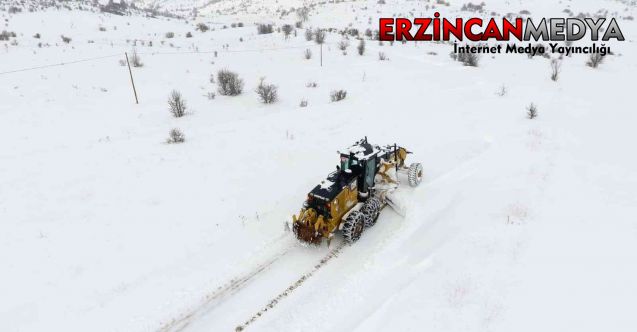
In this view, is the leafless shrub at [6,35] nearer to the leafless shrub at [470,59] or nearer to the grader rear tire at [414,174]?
the grader rear tire at [414,174]

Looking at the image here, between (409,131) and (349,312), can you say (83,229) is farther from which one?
(409,131)

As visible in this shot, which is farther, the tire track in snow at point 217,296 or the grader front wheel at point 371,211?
the grader front wheel at point 371,211

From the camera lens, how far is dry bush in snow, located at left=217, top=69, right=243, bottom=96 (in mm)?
20203

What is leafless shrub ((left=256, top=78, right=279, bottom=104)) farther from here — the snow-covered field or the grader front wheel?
the grader front wheel

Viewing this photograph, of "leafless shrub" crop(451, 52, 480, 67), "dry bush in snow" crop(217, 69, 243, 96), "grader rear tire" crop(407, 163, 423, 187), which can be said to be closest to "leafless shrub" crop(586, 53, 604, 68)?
"leafless shrub" crop(451, 52, 480, 67)

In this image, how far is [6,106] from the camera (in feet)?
59.8

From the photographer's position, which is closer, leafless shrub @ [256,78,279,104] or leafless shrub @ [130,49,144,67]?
leafless shrub @ [256,78,279,104]

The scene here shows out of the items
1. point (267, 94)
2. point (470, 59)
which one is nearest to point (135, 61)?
point (267, 94)

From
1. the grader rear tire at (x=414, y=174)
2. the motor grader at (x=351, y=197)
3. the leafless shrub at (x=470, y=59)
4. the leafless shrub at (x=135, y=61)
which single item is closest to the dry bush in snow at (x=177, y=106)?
the leafless shrub at (x=135, y=61)

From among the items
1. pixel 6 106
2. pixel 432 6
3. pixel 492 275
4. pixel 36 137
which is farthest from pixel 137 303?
pixel 432 6

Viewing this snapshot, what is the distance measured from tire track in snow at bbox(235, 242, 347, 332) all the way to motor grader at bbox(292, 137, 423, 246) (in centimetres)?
36

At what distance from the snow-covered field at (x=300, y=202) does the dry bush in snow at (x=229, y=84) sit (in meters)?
0.39

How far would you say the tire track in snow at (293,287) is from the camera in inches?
316

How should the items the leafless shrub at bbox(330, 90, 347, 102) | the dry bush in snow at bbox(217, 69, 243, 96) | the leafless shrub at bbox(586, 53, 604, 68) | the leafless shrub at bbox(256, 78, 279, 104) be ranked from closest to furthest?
the leafless shrub at bbox(256, 78, 279, 104), the leafless shrub at bbox(330, 90, 347, 102), the dry bush in snow at bbox(217, 69, 243, 96), the leafless shrub at bbox(586, 53, 604, 68)
